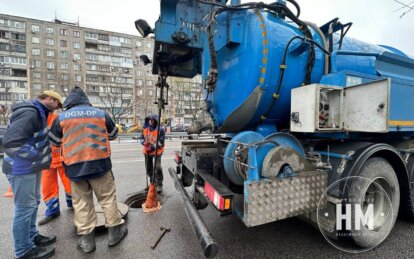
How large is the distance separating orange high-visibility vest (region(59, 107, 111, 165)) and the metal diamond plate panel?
1.77 m

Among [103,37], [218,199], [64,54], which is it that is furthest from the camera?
[103,37]

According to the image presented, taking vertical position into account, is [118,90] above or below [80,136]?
above

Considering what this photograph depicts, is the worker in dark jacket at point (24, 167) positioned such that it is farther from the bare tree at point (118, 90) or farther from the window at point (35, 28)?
the window at point (35, 28)

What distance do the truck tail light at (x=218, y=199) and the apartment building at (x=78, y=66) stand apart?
31307 mm

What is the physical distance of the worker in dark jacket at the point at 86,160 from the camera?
96.3 inches

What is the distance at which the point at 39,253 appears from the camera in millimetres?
2418

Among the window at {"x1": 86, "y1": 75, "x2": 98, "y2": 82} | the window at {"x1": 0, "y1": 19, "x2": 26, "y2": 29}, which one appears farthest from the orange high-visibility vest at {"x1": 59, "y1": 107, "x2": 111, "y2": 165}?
the window at {"x1": 0, "y1": 19, "x2": 26, "y2": 29}

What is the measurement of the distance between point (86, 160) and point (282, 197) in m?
2.06

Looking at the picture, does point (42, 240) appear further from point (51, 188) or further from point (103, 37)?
point (103, 37)

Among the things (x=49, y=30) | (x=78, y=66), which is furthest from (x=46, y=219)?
(x=49, y=30)

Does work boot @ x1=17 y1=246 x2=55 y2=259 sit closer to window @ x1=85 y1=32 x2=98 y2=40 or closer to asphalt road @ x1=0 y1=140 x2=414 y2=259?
asphalt road @ x1=0 y1=140 x2=414 y2=259

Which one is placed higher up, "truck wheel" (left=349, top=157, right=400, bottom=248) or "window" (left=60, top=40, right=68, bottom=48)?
"window" (left=60, top=40, right=68, bottom=48)

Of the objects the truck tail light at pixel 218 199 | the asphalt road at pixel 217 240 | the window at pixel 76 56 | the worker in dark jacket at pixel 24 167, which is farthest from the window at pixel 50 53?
the truck tail light at pixel 218 199

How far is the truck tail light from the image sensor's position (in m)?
1.96
